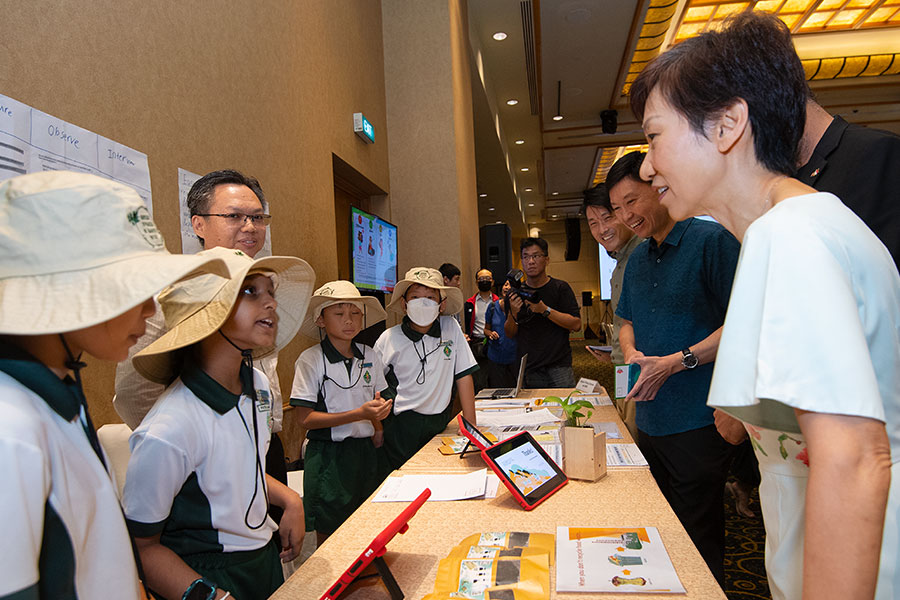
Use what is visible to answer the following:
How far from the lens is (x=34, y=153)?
1.42m

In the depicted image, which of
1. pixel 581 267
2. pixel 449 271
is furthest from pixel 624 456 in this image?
pixel 581 267

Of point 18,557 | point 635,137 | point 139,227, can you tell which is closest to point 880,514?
point 18,557

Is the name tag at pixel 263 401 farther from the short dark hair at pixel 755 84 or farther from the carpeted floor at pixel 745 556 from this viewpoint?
the carpeted floor at pixel 745 556

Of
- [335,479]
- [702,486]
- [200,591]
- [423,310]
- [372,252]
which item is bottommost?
[335,479]

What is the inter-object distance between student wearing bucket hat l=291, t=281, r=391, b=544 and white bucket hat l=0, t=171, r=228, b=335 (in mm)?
1516

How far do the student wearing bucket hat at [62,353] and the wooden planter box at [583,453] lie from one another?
1.20 metres

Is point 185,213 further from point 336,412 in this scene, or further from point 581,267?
point 581,267

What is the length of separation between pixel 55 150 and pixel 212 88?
0.91m

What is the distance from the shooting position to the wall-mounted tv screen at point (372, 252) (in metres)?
3.34

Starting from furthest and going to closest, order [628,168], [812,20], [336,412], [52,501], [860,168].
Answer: [812,20] < [336,412] < [628,168] < [860,168] < [52,501]

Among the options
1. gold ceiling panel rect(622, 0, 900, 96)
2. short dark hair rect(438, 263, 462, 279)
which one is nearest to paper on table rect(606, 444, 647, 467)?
short dark hair rect(438, 263, 462, 279)

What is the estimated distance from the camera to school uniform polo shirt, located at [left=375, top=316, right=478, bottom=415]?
9.03 feet

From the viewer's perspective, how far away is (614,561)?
1124 mm

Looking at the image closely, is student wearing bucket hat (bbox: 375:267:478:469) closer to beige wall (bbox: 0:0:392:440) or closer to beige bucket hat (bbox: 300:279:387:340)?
beige bucket hat (bbox: 300:279:387:340)
